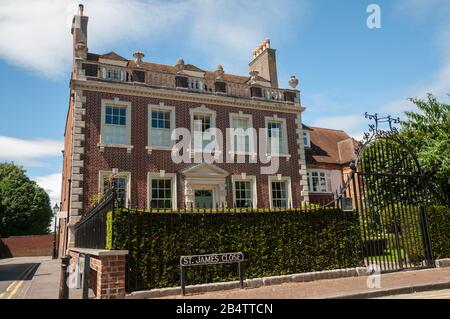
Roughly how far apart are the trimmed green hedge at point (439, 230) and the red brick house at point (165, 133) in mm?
8012

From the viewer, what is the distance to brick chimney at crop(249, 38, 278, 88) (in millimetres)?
24969

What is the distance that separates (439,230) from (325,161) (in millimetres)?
15455

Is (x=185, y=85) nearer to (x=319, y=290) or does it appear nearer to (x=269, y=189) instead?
(x=269, y=189)

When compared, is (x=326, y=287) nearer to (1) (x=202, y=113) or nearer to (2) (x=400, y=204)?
(2) (x=400, y=204)

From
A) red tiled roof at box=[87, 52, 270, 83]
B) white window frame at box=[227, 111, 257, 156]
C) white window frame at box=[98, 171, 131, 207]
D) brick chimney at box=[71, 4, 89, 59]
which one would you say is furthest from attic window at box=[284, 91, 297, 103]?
brick chimney at box=[71, 4, 89, 59]

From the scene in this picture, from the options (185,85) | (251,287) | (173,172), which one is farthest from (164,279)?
(185,85)

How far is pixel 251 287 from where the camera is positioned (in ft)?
28.0

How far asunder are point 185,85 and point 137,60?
2893mm

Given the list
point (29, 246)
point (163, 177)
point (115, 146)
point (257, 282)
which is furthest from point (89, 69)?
point (29, 246)

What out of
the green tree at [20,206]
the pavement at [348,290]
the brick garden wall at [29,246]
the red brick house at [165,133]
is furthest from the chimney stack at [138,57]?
the green tree at [20,206]

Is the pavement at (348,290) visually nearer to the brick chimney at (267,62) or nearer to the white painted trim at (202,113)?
the white painted trim at (202,113)

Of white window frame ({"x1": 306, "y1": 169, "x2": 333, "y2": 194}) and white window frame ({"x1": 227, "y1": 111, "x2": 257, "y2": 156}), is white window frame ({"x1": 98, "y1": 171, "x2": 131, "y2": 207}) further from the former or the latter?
white window frame ({"x1": 306, "y1": 169, "x2": 333, "y2": 194})

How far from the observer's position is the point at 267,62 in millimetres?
25141

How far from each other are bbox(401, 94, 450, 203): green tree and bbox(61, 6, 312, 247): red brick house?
621cm
